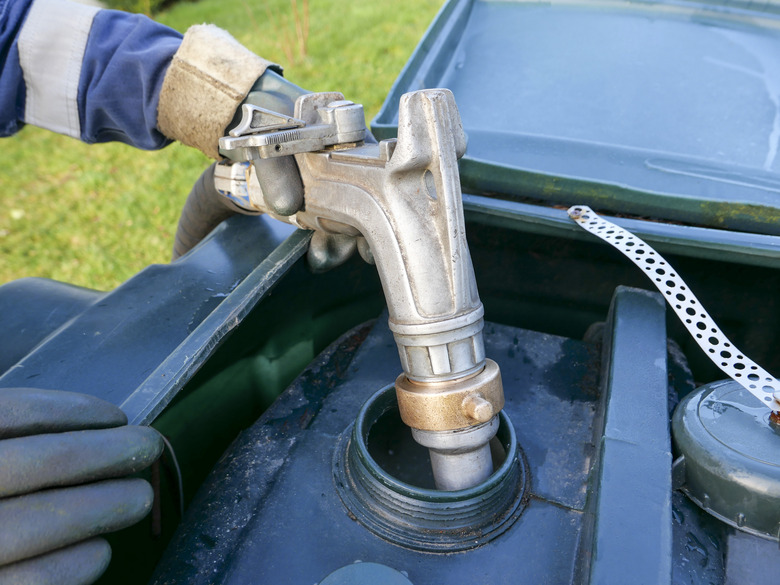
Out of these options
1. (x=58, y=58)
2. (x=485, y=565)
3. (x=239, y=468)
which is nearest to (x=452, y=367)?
(x=485, y=565)

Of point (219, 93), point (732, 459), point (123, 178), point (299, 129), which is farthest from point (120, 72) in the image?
point (123, 178)

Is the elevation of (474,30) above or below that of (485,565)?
above

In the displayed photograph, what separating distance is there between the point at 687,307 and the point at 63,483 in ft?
3.12

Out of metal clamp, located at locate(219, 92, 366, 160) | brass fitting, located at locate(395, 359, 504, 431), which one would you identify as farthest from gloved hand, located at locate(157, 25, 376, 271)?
brass fitting, located at locate(395, 359, 504, 431)

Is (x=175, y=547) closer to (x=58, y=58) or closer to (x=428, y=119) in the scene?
(x=428, y=119)

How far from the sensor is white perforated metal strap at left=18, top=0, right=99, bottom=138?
1348mm

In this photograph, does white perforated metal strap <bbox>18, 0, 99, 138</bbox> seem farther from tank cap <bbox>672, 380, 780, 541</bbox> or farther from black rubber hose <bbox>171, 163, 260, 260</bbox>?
tank cap <bbox>672, 380, 780, 541</bbox>

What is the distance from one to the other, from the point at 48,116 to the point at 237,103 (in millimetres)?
532

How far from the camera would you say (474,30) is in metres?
1.78

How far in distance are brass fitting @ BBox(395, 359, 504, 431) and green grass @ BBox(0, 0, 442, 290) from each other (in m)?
2.59

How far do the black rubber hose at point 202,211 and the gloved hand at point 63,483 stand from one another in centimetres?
67

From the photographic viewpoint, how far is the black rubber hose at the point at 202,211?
1.42 meters

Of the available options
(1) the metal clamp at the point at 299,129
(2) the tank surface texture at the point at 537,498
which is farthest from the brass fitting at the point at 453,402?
(1) the metal clamp at the point at 299,129

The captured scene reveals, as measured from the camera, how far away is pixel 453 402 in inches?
33.5
